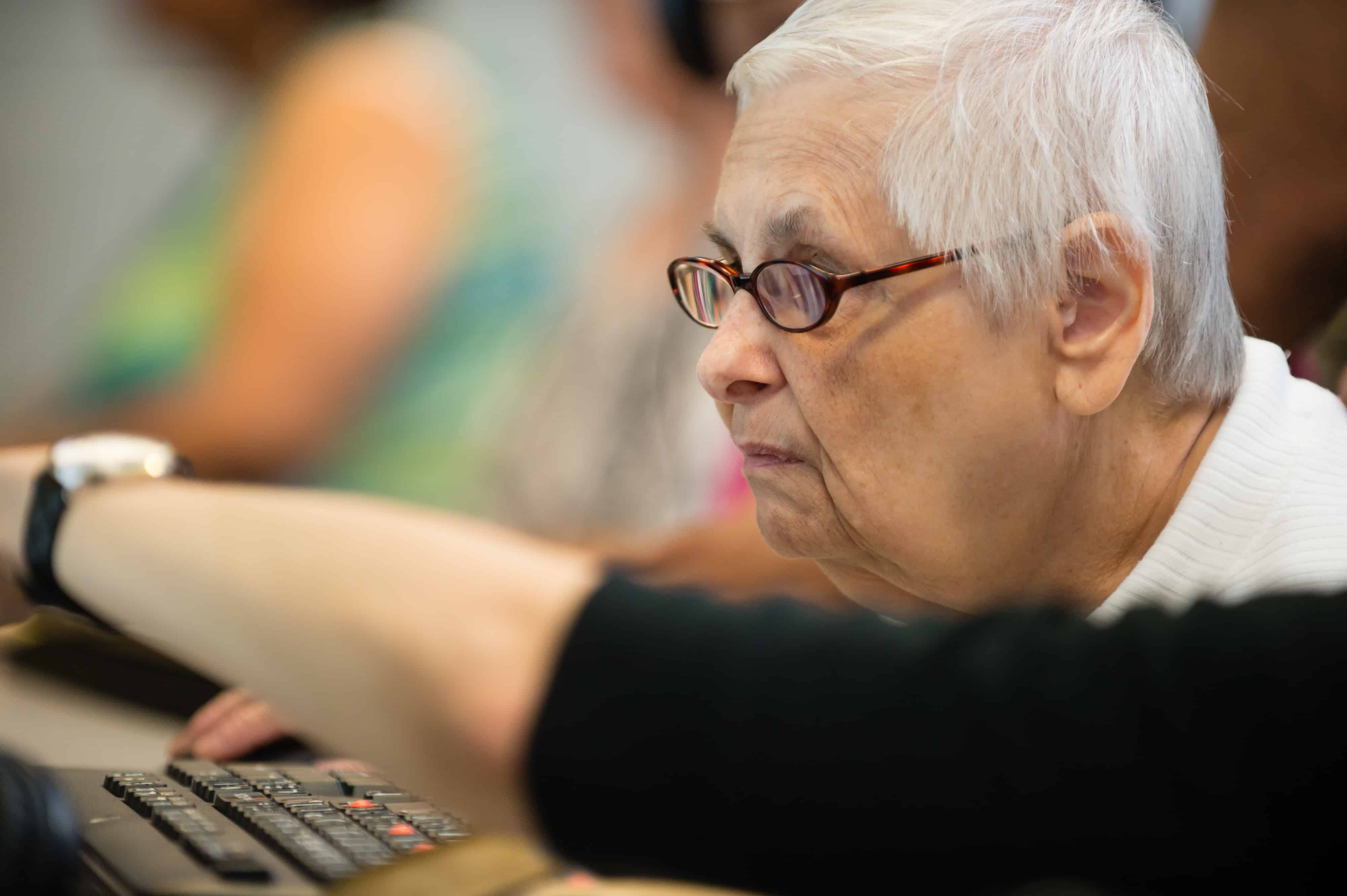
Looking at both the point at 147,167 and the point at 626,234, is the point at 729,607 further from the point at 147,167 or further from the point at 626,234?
the point at 147,167

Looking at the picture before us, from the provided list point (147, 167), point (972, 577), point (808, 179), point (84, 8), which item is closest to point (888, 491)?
point (972, 577)

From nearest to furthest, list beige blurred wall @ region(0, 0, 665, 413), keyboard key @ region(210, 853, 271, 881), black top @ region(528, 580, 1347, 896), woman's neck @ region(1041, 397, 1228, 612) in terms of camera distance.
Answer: black top @ region(528, 580, 1347, 896) < keyboard key @ region(210, 853, 271, 881) < woman's neck @ region(1041, 397, 1228, 612) < beige blurred wall @ region(0, 0, 665, 413)

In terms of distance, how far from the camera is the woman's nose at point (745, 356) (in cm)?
96

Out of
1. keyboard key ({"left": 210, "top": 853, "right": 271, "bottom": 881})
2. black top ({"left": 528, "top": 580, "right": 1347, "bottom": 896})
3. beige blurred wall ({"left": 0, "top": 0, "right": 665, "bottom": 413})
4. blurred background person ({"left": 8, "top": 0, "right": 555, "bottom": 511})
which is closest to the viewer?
black top ({"left": 528, "top": 580, "right": 1347, "bottom": 896})

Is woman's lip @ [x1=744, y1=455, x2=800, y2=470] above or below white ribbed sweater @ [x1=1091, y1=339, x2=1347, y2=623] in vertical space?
above

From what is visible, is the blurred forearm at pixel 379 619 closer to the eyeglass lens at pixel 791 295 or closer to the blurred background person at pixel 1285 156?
the eyeglass lens at pixel 791 295

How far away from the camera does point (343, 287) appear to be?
81.1 inches

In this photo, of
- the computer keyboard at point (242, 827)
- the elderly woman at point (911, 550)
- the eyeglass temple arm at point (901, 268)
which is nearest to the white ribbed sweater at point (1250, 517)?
the elderly woman at point (911, 550)

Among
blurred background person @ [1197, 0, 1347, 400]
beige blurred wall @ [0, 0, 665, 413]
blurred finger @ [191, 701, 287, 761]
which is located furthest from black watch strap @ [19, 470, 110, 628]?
beige blurred wall @ [0, 0, 665, 413]

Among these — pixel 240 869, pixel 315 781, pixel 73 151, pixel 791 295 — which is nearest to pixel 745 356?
pixel 791 295

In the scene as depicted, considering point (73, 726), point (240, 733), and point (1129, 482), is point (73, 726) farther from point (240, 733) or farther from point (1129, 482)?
point (1129, 482)

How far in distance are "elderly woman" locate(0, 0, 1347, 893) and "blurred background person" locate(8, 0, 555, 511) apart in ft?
3.77

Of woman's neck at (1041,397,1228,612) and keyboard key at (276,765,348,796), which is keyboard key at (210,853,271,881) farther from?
woman's neck at (1041,397,1228,612)

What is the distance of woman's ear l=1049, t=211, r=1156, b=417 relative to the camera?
2.91ft
